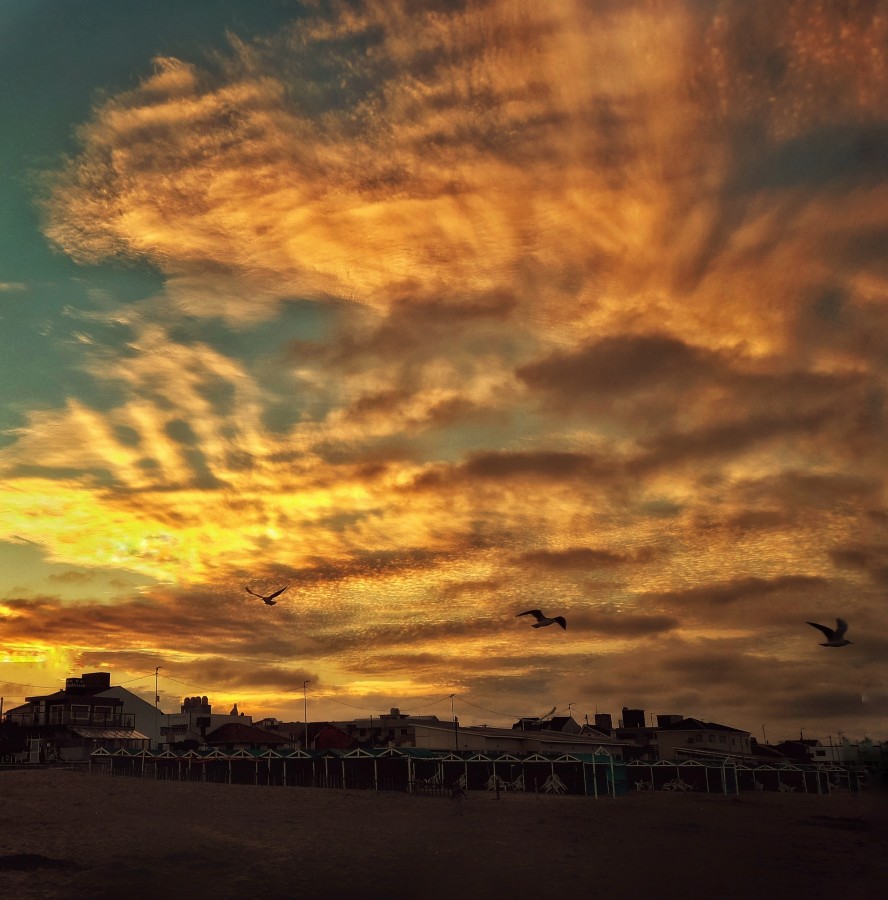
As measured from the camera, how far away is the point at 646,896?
3278 centimetres

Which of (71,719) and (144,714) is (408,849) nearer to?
(71,719)

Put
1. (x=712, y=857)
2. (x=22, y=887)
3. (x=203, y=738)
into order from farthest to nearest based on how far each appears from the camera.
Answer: (x=203, y=738) → (x=712, y=857) → (x=22, y=887)

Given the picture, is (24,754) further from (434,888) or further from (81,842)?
(434,888)

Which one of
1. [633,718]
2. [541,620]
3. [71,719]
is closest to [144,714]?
[71,719]

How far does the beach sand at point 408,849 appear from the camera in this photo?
32906 millimetres

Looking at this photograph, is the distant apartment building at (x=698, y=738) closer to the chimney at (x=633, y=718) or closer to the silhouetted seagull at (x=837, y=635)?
the chimney at (x=633, y=718)

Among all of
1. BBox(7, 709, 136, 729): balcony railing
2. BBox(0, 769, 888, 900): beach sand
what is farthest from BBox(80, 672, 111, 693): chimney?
BBox(0, 769, 888, 900): beach sand

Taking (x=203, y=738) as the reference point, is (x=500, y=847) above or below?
below

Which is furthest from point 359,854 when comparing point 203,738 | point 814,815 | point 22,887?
point 203,738

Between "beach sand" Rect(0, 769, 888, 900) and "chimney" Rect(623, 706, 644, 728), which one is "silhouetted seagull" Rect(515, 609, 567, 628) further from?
"chimney" Rect(623, 706, 644, 728)

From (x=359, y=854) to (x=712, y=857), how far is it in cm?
1687

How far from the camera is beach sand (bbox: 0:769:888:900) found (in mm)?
32906

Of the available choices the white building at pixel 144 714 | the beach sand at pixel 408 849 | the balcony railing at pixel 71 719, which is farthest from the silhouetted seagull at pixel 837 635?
the white building at pixel 144 714

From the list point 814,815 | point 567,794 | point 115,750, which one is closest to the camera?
point 814,815
